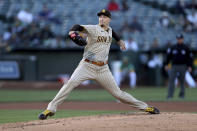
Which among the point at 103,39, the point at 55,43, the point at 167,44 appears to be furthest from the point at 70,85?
the point at 167,44

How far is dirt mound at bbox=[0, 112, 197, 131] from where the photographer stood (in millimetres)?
7273

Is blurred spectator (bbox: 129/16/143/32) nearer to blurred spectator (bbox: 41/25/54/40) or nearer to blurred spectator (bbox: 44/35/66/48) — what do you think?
blurred spectator (bbox: 44/35/66/48)

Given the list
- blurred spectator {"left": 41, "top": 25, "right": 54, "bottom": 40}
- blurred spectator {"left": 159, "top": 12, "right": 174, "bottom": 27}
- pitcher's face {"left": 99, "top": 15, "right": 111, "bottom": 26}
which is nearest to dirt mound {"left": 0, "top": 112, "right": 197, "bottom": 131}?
pitcher's face {"left": 99, "top": 15, "right": 111, "bottom": 26}

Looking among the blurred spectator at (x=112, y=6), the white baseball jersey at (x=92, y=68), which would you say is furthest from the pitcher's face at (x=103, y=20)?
the blurred spectator at (x=112, y=6)

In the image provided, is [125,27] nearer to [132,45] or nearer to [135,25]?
[135,25]

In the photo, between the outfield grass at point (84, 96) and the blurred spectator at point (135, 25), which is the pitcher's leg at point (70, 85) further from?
the blurred spectator at point (135, 25)

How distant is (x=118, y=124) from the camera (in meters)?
7.50

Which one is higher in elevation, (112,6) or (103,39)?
(112,6)

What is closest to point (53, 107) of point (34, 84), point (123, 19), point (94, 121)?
point (94, 121)

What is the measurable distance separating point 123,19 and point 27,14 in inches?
192

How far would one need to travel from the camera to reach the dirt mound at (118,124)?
23.9 ft

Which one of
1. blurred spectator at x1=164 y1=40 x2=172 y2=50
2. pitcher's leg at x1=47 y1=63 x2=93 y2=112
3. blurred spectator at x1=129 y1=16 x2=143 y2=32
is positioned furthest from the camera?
blurred spectator at x1=129 y1=16 x2=143 y2=32

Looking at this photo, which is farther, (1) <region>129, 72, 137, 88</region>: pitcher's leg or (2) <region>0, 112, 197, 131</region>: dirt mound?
(1) <region>129, 72, 137, 88</region>: pitcher's leg

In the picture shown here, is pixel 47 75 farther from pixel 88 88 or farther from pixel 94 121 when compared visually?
pixel 94 121
